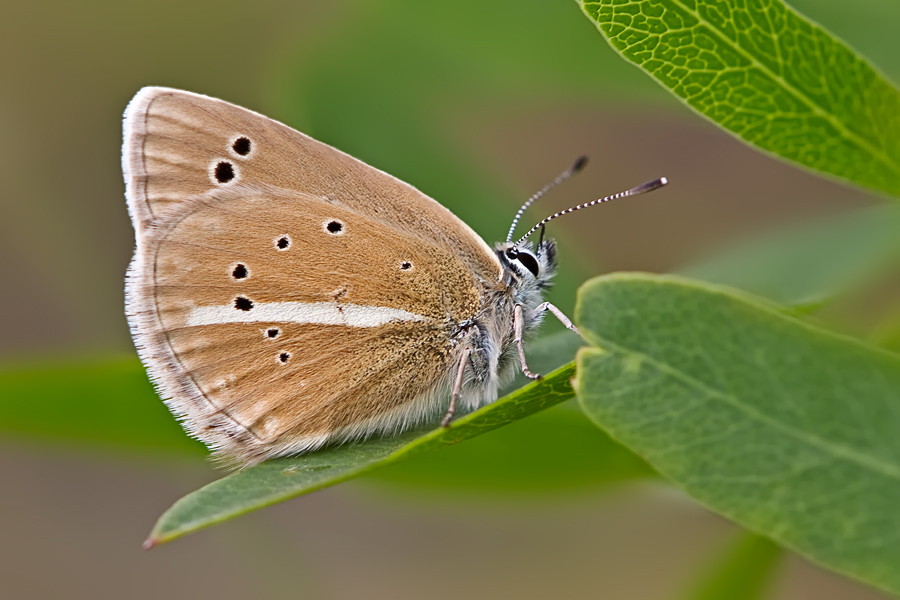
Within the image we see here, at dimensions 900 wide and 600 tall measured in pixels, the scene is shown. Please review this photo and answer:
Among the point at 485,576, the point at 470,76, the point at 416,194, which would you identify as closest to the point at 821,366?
the point at 416,194

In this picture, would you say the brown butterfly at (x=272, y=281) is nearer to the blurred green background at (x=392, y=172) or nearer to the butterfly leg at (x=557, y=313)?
the butterfly leg at (x=557, y=313)

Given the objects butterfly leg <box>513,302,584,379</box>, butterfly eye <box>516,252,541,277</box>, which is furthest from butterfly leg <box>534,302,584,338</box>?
butterfly eye <box>516,252,541,277</box>

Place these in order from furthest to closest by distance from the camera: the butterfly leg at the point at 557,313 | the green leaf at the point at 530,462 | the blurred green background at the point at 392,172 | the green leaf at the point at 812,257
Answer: the blurred green background at the point at 392,172
the butterfly leg at the point at 557,313
the green leaf at the point at 812,257
the green leaf at the point at 530,462

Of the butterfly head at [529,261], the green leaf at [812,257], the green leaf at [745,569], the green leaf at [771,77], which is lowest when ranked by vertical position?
the green leaf at [745,569]

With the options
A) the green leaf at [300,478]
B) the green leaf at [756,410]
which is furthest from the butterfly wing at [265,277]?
the green leaf at [756,410]

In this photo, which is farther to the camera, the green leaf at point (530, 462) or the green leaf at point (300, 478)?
the green leaf at point (530, 462)
